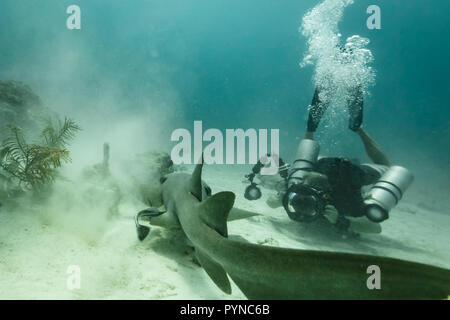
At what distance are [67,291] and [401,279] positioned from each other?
2.45 meters

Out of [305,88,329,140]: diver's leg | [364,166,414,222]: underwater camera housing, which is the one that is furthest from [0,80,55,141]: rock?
[364,166,414,222]: underwater camera housing

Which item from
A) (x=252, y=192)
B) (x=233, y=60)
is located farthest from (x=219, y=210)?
(x=233, y=60)

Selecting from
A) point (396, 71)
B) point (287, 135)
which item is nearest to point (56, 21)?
point (287, 135)

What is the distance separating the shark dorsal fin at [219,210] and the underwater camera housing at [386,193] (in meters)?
4.31

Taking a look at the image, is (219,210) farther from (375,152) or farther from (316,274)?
(375,152)

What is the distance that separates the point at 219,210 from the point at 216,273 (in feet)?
1.71

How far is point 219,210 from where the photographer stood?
2123mm

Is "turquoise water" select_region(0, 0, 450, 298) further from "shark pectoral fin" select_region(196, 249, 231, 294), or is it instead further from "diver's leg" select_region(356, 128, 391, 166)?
"diver's leg" select_region(356, 128, 391, 166)

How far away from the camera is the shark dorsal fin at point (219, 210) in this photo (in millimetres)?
2074

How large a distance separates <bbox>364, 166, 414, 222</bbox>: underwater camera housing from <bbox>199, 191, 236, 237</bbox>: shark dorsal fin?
4308mm

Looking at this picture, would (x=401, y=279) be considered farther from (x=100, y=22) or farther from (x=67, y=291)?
(x=100, y=22)

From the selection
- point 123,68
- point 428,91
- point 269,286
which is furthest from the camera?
point 428,91

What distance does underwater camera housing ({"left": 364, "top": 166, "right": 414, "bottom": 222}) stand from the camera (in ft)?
16.3

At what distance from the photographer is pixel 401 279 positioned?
1087 mm
